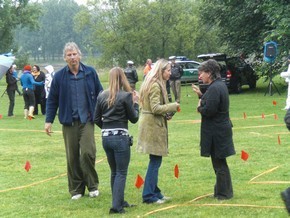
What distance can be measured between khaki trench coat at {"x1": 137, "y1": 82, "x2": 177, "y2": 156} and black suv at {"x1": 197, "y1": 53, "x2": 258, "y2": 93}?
67.5 feet

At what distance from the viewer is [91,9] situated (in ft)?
182

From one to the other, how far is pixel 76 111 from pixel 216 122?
1780 millimetres

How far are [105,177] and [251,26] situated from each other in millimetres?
21288

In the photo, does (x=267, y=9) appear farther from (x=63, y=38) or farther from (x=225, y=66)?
(x=63, y=38)

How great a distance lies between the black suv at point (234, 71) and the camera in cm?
2802

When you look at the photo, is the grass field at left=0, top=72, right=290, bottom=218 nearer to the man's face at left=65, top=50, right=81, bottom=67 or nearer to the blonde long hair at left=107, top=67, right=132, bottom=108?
the blonde long hair at left=107, top=67, right=132, bottom=108

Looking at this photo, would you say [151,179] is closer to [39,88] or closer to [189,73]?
[39,88]

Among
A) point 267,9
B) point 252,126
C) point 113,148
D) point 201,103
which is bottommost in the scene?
point 252,126

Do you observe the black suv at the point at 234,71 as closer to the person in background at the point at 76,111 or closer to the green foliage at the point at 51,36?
the person in background at the point at 76,111

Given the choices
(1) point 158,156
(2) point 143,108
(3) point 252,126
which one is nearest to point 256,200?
(1) point 158,156

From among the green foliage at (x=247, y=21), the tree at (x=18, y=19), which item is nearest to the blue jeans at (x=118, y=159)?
the green foliage at (x=247, y=21)

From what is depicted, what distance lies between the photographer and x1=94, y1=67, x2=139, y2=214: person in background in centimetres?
694

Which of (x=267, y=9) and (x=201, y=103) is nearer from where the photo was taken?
(x=201, y=103)

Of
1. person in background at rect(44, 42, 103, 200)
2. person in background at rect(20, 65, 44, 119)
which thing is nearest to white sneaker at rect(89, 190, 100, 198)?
person in background at rect(44, 42, 103, 200)
